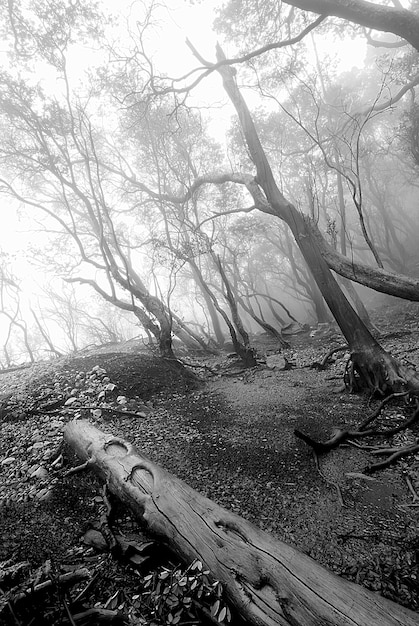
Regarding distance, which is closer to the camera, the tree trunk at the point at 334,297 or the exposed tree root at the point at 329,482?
the exposed tree root at the point at 329,482

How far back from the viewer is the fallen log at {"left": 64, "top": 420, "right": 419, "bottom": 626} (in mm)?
1644

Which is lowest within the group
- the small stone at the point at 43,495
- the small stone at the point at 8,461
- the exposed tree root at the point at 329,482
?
the exposed tree root at the point at 329,482

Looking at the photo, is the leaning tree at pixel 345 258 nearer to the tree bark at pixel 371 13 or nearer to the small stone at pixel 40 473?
the tree bark at pixel 371 13

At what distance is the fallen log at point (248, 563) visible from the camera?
1.64 metres

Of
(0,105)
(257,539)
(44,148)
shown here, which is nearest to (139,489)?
(257,539)

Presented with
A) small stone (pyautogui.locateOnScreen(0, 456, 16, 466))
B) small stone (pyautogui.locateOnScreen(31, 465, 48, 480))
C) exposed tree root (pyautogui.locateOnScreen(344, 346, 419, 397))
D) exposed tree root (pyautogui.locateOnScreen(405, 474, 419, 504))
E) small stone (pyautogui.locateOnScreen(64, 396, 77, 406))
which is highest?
small stone (pyautogui.locateOnScreen(64, 396, 77, 406))

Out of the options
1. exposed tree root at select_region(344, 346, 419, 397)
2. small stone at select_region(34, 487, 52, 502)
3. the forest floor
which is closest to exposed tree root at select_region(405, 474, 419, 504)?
the forest floor

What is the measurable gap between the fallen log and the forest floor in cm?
32

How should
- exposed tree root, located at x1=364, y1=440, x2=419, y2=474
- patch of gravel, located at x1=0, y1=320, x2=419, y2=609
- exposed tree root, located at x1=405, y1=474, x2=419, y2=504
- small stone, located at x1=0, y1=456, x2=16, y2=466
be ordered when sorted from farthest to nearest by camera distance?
small stone, located at x1=0, y1=456, x2=16, y2=466 < exposed tree root, located at x1=364, y1=440, x2=419, y2=474 < exposed tree root, located at x1=405, y1=474, x2=419, y2=504 < patch of gravel, located at x1=0, y1=320, x2=419, y2=609

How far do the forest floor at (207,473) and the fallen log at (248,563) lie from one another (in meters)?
0.32

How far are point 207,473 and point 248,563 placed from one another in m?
1.97

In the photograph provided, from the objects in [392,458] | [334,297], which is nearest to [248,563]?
[392,458]

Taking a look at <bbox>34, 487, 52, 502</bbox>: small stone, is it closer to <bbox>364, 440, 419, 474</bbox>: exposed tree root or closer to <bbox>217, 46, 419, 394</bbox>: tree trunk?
<bbox>364, 440, 419, 474</bbox>: exposed tree root

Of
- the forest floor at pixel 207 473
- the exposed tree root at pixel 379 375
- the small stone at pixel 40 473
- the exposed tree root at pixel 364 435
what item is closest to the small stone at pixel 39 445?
the forest floor at pixel 207 473
